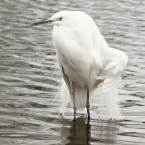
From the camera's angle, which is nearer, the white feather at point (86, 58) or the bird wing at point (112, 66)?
the white feather at point (86, 58)

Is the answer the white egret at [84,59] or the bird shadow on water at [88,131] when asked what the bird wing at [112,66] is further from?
the bird shadow on water at [88,131]

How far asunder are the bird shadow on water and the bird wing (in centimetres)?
49

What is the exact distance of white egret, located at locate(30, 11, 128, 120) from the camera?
6543mm

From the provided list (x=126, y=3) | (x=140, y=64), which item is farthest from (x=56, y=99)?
(x=126, y=3)

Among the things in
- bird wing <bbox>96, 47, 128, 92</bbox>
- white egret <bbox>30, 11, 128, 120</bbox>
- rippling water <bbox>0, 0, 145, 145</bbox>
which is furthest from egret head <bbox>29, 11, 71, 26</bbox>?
rippling water <bbox>0, 0, 145, 145</bbox>

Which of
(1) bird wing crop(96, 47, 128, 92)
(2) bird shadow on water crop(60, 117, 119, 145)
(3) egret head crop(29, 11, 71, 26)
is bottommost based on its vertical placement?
(2) bird shadow on water crop(60, 117, 119, 145)

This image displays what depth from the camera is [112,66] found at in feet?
22.1

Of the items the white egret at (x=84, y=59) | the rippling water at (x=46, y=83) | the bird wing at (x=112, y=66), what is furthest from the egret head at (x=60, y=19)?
the rippling water at (x=46, y=83)

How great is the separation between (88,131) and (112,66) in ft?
2.70

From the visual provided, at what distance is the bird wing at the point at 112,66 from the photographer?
6.71 m

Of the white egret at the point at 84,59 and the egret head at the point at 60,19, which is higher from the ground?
the egret head at the point at 60,19

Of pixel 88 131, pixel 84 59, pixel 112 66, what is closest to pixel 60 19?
pixel 84 59

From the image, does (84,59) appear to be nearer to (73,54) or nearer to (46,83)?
(73,54)

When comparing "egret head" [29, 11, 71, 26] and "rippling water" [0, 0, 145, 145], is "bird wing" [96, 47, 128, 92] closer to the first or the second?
"rippling water" [0, 0, 145, 145]
